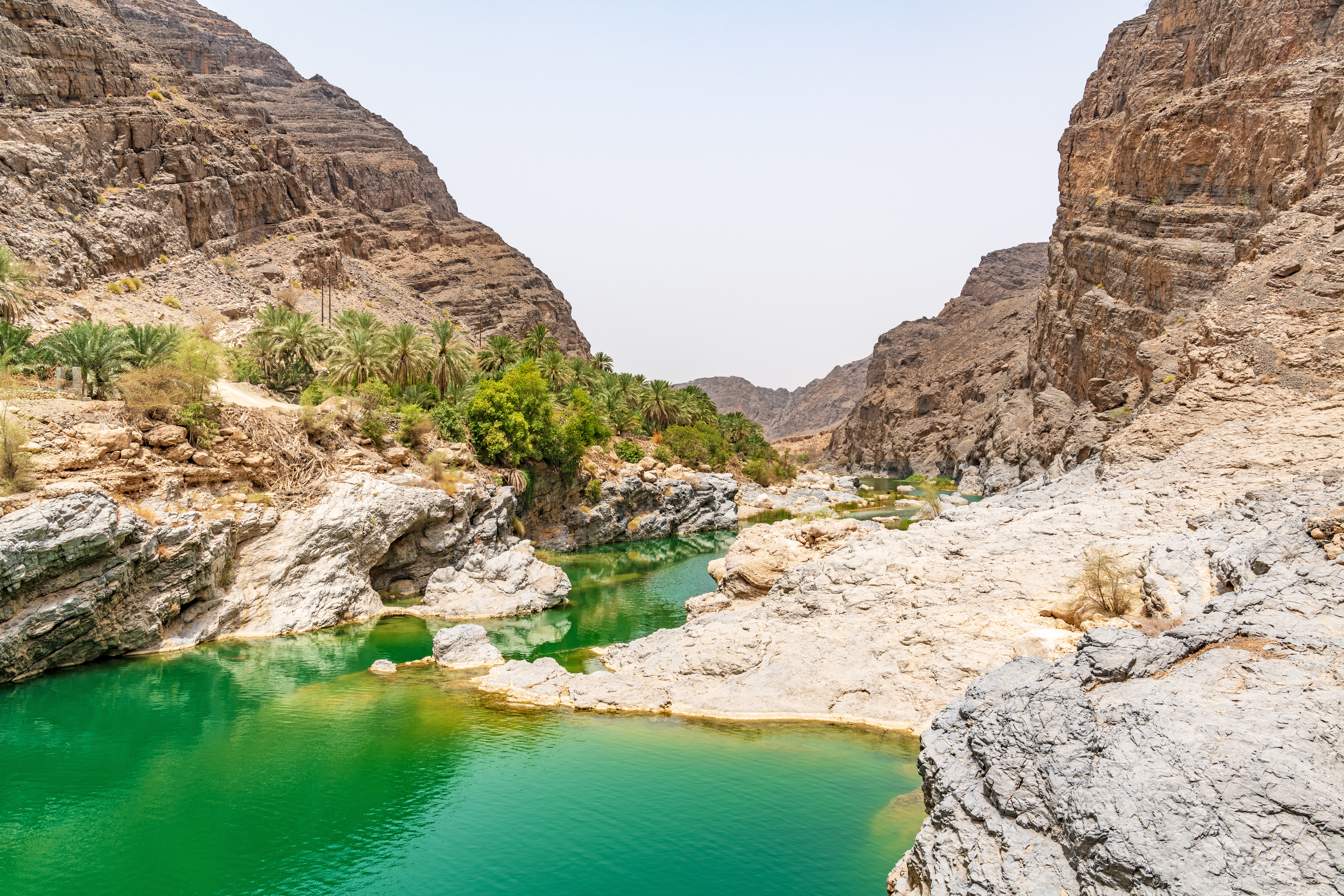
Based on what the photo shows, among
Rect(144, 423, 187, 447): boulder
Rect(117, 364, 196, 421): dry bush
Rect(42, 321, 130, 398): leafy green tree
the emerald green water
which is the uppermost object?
Rect(42, 321, 130, 398): leafy green tree

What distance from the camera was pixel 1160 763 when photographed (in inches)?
301

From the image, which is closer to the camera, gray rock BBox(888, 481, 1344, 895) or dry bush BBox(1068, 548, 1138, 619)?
gray rock BBox(888, 481, 1344, 895)

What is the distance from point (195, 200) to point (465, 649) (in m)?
64.9

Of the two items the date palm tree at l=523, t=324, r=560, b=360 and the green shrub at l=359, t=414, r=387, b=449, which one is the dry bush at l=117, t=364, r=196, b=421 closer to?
the green shrub at l=359, t=414, r=387, b=449

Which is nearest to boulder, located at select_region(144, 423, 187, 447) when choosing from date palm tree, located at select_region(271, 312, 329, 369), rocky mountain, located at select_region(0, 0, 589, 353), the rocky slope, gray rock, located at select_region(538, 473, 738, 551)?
the rocky slope

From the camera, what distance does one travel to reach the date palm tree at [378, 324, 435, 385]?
42.6m

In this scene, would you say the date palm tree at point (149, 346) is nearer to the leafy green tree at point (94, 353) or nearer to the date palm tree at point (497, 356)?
the leafy green tree at point (94, 353)

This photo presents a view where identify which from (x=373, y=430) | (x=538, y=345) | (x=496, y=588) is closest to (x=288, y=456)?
(x=373, y=430)

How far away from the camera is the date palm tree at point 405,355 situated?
42594 millimetres

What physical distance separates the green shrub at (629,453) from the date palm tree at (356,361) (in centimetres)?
1953

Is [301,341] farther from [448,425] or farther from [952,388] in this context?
[952,388]

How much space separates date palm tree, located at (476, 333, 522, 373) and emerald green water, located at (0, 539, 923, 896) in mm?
37381

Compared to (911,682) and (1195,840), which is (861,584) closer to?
(911,682)

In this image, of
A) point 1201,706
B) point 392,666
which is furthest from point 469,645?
point 1201,706
